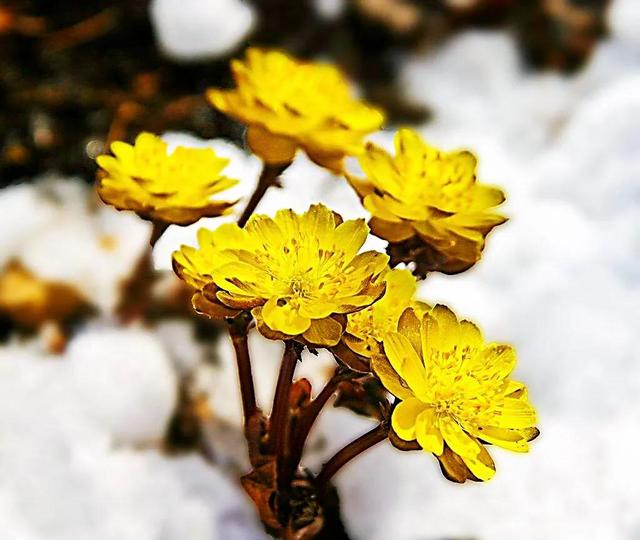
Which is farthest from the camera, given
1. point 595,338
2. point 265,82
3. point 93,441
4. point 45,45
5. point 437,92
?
point 437,92

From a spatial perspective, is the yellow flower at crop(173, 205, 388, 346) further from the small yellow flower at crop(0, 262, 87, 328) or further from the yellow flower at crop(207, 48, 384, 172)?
the small yellow flower at crop(0, 262, 87, 328)

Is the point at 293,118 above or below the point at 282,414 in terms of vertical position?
above

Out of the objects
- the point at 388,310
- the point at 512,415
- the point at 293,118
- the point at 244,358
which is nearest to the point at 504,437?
the point at 512,415

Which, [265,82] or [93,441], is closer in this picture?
[265,82]

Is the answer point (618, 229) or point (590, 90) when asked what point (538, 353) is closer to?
point (618, 229)

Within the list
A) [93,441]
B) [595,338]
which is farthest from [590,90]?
[93,441]

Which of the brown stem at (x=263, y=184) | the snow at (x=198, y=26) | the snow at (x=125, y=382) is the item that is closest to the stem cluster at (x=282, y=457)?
the brown stem at (x=263, y=184)

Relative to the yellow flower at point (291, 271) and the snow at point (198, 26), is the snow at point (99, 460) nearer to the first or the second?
the yellow flower at point (291, 271)

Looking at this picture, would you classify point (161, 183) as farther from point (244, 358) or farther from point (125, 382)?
point (125, 382)
